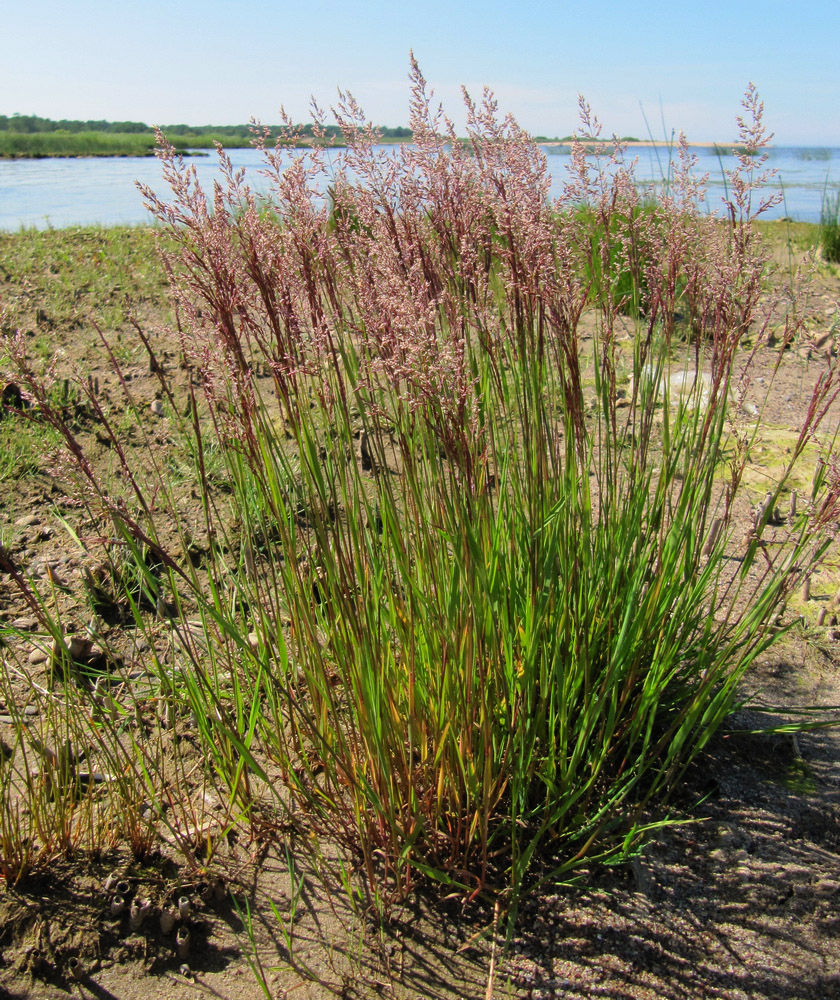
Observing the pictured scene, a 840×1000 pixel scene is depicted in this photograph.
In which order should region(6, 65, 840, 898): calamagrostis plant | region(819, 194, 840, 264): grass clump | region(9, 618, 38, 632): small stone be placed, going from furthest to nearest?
1. region(819, 194, 840, 264): grass clump
2. region(9, 618, 38, 632): small stone
3. region(6, 65, 840, 898): calamagrostis plant

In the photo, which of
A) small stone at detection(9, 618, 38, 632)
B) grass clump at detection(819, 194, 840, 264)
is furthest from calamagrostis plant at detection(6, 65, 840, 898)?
grass clump at detection(819, 194, 840, 264)

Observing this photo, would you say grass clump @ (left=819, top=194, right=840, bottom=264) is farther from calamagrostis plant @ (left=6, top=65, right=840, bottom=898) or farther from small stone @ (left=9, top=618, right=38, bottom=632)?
small stone @ (left=9, top=618, right=38, bottom=632)

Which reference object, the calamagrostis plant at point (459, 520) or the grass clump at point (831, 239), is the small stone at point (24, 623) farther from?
the grass clump at point (831, 239)

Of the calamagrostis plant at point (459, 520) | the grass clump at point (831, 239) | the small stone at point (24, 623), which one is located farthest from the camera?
the grass clump at point (831, 239)

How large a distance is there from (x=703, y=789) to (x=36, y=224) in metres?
9.43

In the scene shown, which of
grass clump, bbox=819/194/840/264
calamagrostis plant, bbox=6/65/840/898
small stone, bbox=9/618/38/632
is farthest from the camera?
grass clump, bbox=819/194/840/264

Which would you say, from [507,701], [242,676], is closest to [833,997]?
[507,701]

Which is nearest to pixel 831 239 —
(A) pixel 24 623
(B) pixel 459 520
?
(B) pixel 459 520

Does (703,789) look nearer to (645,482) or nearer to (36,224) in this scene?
(645,482)

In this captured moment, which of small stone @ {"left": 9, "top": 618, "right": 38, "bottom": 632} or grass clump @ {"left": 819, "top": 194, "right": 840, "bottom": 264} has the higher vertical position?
grass clump @ {"left": 819, "top": 194, "right": 840, "bottom": 264}

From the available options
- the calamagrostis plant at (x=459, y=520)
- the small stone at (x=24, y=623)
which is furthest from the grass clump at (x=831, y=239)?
the small stone at (x=24, y=623)

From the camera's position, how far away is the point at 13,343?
48.0 inches

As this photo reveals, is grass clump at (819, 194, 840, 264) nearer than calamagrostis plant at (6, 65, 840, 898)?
No

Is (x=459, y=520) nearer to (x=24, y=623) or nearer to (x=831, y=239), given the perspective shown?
(x=24, y=623)
